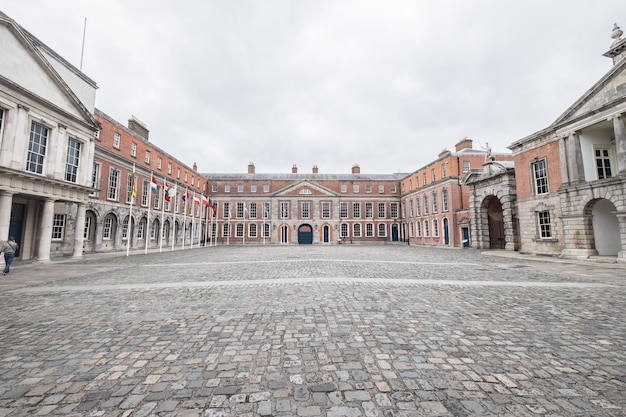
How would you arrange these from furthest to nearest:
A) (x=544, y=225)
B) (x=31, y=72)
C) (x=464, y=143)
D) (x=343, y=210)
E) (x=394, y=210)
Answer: (x=343, y=210) < (x=394, y=210) < (x=464, y=143) < (x=544, y=225) < (x=31, y=72)

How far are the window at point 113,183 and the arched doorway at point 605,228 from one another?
34.6 metres

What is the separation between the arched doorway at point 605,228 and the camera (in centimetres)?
1647

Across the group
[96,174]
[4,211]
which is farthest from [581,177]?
[96,174]

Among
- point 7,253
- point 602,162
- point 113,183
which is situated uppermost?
point 113,183

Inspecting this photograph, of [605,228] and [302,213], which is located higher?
[302,213]

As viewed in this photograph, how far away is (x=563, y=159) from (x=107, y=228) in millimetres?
34399

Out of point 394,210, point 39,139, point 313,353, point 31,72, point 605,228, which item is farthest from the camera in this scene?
point 394,210

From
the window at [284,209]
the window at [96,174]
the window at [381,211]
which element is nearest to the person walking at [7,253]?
the window at [96,174]

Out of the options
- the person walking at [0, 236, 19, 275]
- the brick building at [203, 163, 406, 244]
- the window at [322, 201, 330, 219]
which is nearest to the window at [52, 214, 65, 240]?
the person walking at [0, 236, 19, 275]

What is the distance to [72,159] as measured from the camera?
666 inches

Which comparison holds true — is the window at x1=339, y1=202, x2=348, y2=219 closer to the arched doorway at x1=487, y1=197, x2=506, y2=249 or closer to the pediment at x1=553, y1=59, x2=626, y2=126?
the arched doorway at x1=487, y1=197, x2=506, y2=249

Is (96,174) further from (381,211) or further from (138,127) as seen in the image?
(381,211)

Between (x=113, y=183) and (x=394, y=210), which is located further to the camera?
(x=394, y=210)

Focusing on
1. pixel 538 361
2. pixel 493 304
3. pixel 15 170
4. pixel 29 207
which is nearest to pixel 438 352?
pixel 538 361
